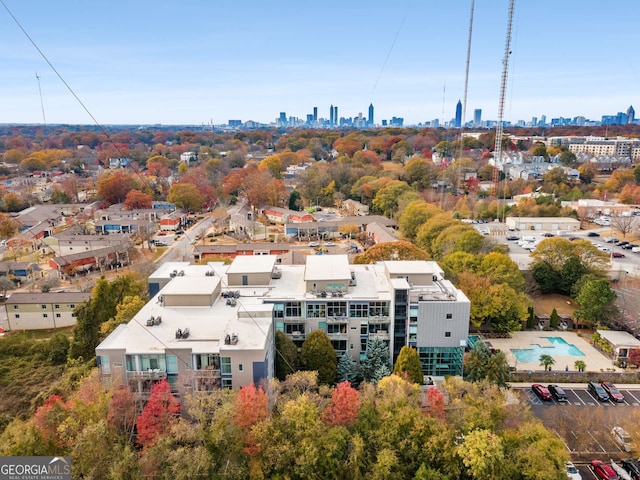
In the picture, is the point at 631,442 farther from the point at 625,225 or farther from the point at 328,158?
the point at 328,158

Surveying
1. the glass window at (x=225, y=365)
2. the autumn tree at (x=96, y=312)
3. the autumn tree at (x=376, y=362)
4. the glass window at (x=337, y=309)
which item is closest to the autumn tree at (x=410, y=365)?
the autumn tree at (x=376, y=362)

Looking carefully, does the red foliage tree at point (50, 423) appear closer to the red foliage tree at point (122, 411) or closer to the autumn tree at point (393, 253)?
the red foliage tree at point (122, 411)

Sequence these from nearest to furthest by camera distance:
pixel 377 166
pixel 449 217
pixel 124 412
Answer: pixel 124 412
pixel 449 217
pixel 377 166

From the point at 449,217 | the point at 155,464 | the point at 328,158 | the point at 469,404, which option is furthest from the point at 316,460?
the point at 328,158

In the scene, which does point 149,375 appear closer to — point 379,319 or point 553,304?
point 379,319

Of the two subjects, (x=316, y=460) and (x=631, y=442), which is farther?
(x=631, y=442)

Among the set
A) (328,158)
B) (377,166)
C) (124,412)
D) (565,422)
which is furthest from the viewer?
(328,158)

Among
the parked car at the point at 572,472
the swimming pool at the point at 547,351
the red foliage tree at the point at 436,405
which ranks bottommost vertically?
the swimming pool at the point at 547,351
